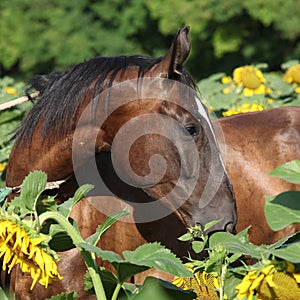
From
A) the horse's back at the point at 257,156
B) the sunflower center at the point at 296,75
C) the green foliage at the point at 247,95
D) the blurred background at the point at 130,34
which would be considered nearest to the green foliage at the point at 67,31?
the blurred background at the point at 130,34

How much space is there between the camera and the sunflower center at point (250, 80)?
6.64m

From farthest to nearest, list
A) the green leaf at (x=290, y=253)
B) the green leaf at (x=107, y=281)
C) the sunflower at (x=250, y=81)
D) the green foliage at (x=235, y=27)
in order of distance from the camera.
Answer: the green foliage at (x=235, y=27) < the sunflower at (x=250, y=81) < the green leaf at (x=107, y=281) < the green leaf at (x=290, y=253)

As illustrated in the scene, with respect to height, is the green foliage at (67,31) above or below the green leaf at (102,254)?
below

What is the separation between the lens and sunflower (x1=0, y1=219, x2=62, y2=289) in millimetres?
1975

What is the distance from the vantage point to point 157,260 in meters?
1.97

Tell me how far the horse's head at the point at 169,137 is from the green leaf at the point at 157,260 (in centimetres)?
125

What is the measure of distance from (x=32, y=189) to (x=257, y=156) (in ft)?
8.13

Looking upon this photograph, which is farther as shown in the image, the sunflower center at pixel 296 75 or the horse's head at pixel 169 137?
the sunflower center at pixel 296 75

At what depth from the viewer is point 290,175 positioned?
2047 mm

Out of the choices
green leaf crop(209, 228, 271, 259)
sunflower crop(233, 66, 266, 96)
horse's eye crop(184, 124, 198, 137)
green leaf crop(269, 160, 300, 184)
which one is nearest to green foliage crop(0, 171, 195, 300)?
green leaf crop(209, 228, 271, 259)

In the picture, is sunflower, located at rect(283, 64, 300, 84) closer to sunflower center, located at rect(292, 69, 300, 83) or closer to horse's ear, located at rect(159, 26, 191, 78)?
sunflower center, located at rect(292, 69, 300, 83)

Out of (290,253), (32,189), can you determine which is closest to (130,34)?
(32,189)

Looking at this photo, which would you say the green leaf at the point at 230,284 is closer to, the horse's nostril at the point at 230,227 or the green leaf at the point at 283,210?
the green leaf at the point at 283,210

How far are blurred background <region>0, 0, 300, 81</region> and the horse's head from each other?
645 inches
